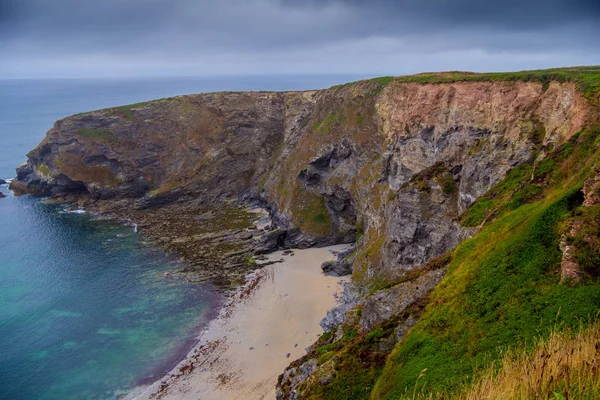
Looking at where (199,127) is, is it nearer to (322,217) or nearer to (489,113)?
(322,217)

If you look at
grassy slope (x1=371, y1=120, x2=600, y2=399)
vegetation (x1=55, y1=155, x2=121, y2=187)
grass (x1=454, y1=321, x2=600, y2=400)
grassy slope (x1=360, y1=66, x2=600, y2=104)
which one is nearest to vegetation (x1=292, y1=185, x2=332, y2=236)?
grassy slope (x1=360, y1=66, x2=600, y2=104)

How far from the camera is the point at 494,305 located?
54.7 ft

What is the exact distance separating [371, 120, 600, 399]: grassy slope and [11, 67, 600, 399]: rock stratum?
0.28 feet

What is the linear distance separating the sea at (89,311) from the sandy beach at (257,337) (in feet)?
7.86

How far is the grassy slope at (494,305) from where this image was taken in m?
14.1

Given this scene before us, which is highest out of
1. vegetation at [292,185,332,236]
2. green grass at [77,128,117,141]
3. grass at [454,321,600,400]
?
green grass at [77,128,117,141]

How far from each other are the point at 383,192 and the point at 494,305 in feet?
136

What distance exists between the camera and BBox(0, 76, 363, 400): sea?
4000cm

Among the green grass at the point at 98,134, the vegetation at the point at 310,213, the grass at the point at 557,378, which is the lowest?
the vegetation at the point at 310,213

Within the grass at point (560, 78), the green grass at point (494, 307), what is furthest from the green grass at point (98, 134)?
the green grass at point (494, 307)

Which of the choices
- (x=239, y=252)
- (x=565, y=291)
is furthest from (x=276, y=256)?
(x=565, y=291)

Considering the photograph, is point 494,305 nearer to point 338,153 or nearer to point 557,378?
point 557,378

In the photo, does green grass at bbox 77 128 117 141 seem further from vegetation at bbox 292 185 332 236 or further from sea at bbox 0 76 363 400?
vegetation at bbox 292 185 332 236

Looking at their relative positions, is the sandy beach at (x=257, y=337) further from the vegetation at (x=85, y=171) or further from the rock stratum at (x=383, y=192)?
the vegetation at (x=85, y=171)
